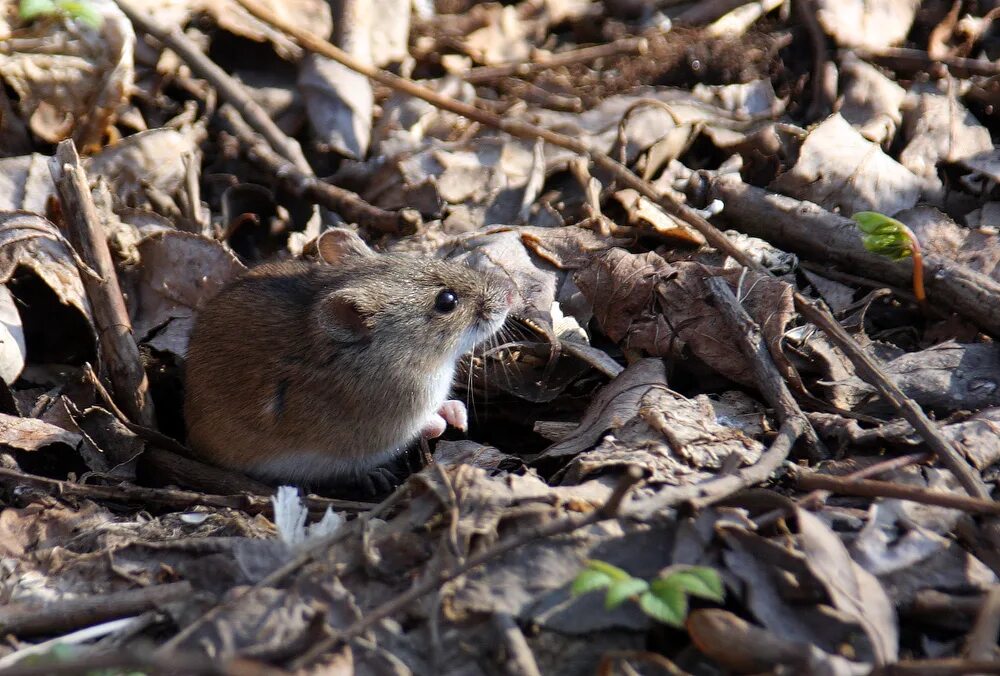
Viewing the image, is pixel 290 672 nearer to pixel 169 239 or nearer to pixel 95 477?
pixel 95 477

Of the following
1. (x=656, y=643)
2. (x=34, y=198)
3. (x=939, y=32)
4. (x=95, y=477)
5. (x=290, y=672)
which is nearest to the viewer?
(x=290, y=672)

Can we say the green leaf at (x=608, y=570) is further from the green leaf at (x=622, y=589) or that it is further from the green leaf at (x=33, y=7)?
the green leaf at (x=33, y=7)

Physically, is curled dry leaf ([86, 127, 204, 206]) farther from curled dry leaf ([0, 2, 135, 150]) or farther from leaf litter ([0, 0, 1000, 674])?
curled dry leaf ([0, 2, 135, 150])

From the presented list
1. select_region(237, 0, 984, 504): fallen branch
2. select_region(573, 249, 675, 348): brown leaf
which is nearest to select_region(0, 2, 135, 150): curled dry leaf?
select_region(237, 0, 984, 504): fallen branch

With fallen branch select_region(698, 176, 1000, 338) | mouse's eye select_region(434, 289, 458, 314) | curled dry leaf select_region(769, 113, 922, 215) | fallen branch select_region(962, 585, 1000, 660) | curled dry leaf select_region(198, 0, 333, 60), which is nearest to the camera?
fallen branch select_region(962, 585, 1000, 660)

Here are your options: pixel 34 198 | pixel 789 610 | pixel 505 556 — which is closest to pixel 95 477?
pixel 34 198
